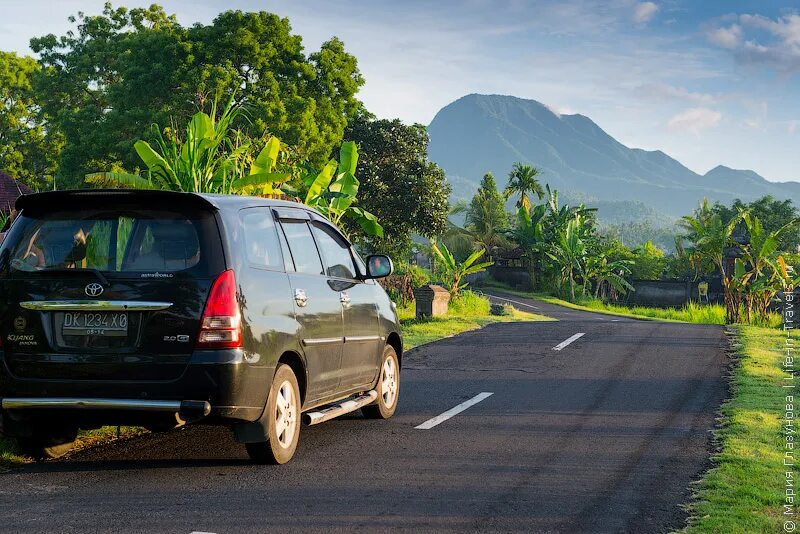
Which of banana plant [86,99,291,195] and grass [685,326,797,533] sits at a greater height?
banana plant [86,99,291,195]

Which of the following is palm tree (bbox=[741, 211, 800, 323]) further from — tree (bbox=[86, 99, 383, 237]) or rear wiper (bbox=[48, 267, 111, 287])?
rear wiper (bbox=[48, 267, 111, 287])

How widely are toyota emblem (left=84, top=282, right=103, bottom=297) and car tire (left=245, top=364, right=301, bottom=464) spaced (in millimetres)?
1361

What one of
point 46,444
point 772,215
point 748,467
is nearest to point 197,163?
point 46,444

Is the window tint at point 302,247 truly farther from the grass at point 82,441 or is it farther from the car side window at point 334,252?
the grass at point 82,441

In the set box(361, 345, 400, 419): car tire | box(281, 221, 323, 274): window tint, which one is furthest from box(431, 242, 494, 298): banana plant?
box(281, 221, 323, 274): window tint

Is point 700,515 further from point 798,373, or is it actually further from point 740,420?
point 798,373

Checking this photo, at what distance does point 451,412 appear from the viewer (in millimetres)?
10000

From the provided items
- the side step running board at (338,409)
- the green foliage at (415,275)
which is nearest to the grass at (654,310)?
the green foliage at (415,275)

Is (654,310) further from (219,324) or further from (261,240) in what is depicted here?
(219,324)

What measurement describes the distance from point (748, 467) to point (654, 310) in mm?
42751

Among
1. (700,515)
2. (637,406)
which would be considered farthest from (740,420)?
(700,515)

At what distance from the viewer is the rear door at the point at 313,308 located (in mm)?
7637

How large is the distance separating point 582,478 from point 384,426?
2.64 metres

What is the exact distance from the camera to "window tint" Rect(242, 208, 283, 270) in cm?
715
